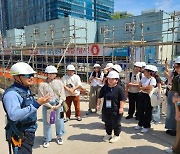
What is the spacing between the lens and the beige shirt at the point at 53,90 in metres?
3.75

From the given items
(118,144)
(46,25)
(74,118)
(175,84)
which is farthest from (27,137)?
(46,25)

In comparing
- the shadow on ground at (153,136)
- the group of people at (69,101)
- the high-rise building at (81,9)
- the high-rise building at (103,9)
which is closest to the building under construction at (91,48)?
the group of people at (69,101)

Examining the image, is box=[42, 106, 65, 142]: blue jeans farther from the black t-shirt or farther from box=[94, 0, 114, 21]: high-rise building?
box=[94, 0, 114, 21]: high-rise building

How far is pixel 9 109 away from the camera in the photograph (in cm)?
211

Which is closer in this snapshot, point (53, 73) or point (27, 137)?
point (27, 137)

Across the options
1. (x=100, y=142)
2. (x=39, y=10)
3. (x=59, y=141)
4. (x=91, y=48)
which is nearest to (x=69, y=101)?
(x=59, y=141)

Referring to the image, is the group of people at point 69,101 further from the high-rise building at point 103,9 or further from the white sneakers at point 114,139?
the high-rise building at point 103,9

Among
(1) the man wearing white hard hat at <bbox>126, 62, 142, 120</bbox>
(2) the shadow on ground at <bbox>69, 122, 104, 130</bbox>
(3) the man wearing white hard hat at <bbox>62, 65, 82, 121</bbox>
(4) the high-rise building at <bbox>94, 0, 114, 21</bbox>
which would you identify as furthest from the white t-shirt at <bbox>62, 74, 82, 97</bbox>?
(4) the high-rise building at <bbox>94, 0, 114, 21</bbox>

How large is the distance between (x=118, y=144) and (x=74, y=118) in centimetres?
188

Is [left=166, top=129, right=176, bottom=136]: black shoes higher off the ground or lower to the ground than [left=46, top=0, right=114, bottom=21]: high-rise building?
lower

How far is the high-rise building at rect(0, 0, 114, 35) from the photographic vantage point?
4112 centimetres

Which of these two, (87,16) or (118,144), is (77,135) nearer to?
(118,144)

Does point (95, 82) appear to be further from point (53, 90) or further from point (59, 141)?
point (59, 141)

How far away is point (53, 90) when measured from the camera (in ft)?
12.5
